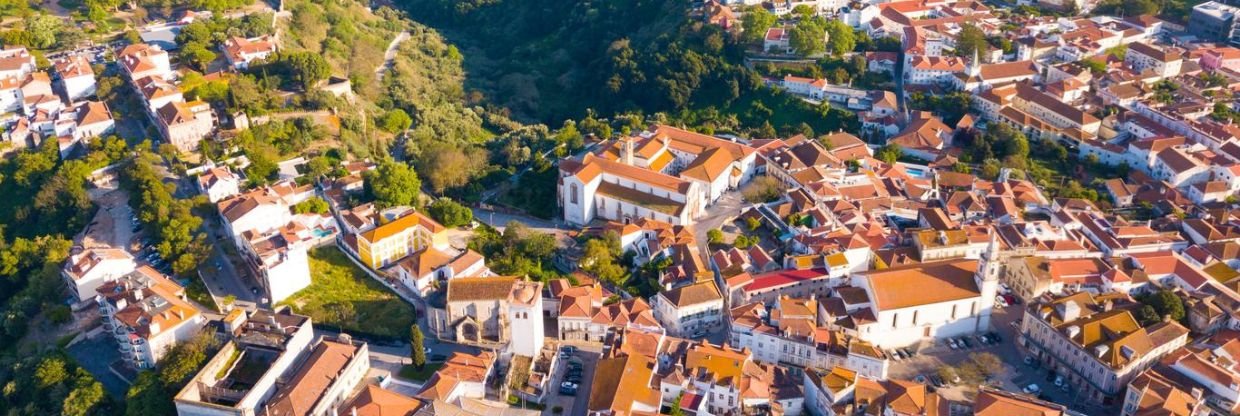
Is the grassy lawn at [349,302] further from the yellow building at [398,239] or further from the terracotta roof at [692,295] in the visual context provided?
the terracotta roof at [692,295]

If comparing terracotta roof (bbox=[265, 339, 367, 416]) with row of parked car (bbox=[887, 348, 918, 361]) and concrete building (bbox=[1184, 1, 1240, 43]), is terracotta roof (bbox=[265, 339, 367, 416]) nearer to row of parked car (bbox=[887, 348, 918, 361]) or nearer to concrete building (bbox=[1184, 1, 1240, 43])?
row of parked car (bbox=[887, 348, 918, 361])

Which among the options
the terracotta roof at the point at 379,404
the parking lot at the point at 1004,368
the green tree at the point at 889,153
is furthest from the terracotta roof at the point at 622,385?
A: the green tree at the point at 889,153

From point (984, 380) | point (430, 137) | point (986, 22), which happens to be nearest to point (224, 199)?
point (430, 137)

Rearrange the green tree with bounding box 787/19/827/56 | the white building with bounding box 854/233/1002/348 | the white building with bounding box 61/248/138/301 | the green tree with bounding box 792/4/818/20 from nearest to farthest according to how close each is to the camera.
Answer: the white building with bounding box 854/233/1002/348, the white building with bounding box 61/248/138/301, the green tree with bounding box 787/19/827/56, the green tree with bounding box 792/4/818/20

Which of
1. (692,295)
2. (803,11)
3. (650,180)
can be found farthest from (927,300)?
(803,11)

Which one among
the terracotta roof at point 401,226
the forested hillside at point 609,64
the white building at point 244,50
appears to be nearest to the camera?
the terracotta roof at point 401,226

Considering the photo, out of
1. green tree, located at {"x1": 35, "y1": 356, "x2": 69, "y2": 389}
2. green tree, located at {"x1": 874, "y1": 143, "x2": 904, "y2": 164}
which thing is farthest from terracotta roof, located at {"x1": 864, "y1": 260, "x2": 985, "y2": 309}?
green tree, located at {"x1": 35, "y1": 356, "x2": 69, "y2": 389}

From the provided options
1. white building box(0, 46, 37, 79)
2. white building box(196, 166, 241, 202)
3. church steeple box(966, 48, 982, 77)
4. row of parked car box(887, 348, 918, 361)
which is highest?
white building box(0, 46, 37, 79)
